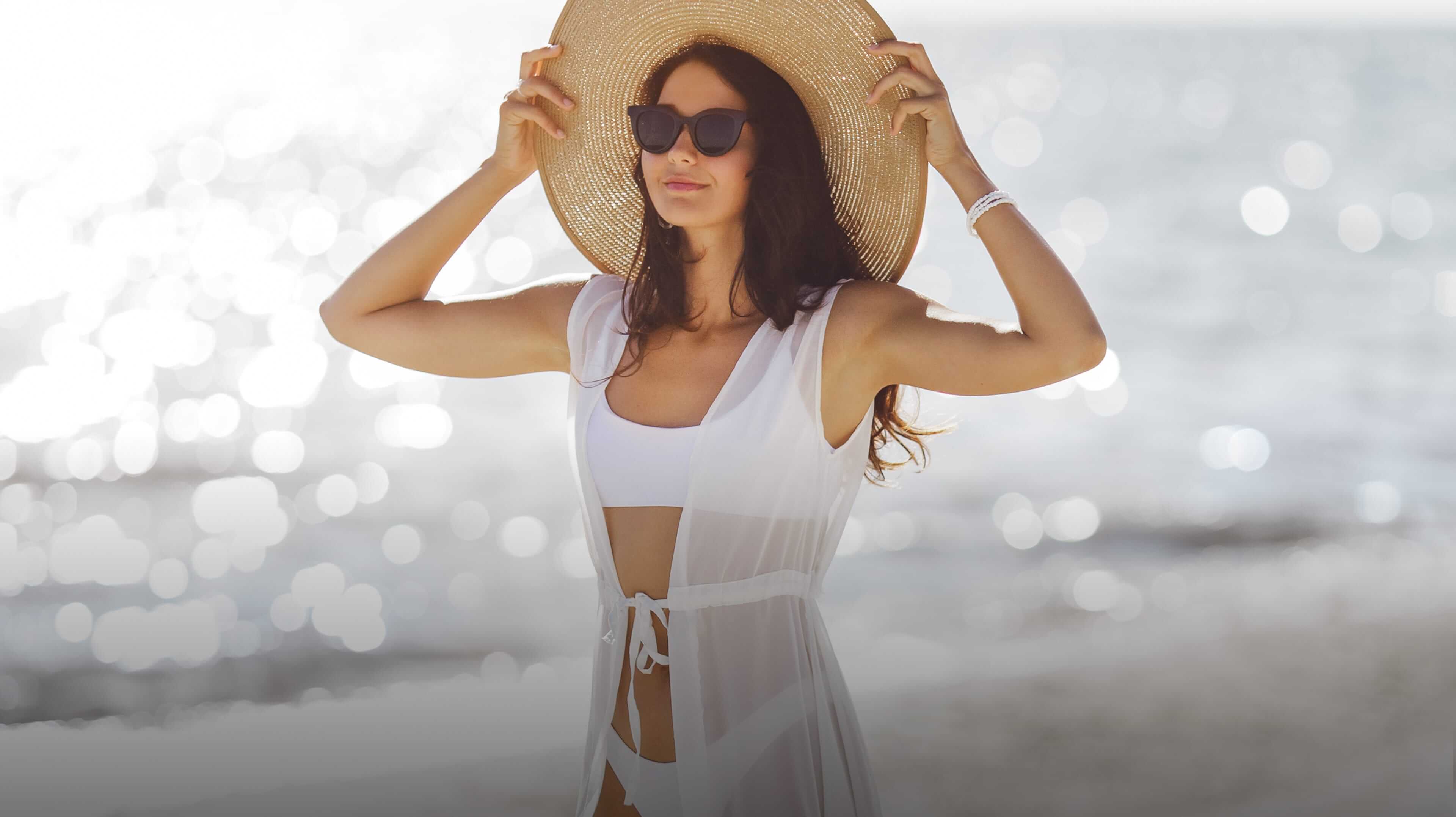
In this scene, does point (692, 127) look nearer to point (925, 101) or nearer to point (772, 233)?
point (772, 233)

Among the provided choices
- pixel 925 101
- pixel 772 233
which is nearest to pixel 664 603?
pixel 772 233

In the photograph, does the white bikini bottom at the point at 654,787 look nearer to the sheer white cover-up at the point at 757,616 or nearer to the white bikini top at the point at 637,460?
the sheer white cover-up at the point at 757,616

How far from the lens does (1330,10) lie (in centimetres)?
3809

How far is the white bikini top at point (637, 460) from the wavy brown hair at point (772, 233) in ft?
0.55

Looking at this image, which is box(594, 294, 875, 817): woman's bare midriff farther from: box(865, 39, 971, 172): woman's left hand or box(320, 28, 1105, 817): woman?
box(865, 39, 971, 172): woman's left hand

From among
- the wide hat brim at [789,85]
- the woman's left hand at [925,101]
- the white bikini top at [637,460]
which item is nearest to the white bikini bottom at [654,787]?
the white bikini top at [637,460]

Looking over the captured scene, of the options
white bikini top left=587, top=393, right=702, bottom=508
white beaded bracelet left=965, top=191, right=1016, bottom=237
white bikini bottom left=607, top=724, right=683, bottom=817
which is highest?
white beaded bracelet left=965, top=191, right=1016, bottom=237

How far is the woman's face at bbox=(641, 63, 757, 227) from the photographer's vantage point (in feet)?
9.87

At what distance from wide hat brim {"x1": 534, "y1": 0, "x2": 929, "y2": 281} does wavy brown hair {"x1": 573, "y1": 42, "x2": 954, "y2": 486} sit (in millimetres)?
43

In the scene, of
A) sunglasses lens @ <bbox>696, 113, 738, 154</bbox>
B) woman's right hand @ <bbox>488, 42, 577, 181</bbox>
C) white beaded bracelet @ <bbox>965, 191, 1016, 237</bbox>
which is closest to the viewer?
white beaded bracelet @ <bbox>965, 191, 1016, 237</bbox>

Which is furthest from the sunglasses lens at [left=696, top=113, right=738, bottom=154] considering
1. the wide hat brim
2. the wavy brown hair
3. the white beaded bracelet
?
the white beaded bracelet

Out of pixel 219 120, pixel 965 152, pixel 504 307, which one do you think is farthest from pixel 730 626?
pixel 219 120

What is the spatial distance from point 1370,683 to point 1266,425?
5.14m

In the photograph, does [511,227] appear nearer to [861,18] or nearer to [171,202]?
[171,202]
